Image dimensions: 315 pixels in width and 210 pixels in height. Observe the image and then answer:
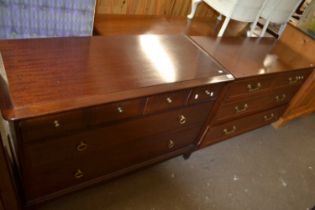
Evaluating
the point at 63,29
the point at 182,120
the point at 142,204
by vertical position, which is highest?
the point at 63,29

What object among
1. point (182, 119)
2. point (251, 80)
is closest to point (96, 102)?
point (182, 119)

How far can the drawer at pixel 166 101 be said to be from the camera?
3.55 feet

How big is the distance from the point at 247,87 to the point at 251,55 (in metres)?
0.25

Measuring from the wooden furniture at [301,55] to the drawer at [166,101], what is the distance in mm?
1187

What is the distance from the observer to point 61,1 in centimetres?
125

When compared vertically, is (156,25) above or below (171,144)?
above

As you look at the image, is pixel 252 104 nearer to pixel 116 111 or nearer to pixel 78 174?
pixel 116 111

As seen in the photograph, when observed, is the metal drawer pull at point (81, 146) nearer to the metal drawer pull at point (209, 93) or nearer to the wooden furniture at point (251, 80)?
the metal drawer pull at point (209, 93)

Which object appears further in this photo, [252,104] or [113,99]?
[252,104]

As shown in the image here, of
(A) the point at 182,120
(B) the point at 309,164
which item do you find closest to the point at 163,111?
(A) the point at 182,120

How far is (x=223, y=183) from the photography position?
1.60 m

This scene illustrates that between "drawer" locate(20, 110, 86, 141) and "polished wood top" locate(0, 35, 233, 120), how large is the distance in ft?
0.12

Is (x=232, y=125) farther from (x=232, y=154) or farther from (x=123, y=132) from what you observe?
(x=123, y=132)

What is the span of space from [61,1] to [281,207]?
1.69 meters
